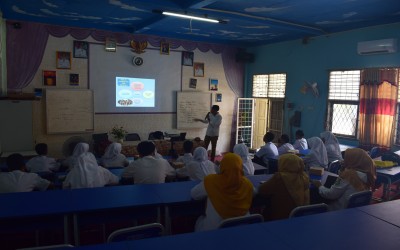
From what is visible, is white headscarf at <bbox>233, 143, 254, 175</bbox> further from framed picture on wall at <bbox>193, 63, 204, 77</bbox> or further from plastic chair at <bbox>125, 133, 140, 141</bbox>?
framed picture on wall at <bbox>193, 63, 204, 77</bbox>

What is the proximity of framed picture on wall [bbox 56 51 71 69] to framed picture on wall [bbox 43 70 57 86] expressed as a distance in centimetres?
20

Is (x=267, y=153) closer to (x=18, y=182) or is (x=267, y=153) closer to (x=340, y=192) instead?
(x=340, y=192)

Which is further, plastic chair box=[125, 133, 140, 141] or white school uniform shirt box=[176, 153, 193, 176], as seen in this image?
plastic chair box=[125, 133, 140, 141]

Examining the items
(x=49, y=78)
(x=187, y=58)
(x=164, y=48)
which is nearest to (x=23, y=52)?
(x=49, y=78)

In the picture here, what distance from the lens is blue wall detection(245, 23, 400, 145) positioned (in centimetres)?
605

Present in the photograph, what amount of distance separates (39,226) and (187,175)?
69.0 inches

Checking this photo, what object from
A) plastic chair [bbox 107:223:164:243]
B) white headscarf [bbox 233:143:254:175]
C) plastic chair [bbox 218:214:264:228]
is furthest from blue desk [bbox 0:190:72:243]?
white headscarf [bbox 233:143:254:175]

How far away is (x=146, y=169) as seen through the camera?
356 cm

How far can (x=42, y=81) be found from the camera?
6871 mm

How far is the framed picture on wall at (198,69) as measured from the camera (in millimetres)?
8617

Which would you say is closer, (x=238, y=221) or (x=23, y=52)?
(x=238, y=221)

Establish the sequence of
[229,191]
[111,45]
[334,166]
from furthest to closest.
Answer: [111,45] < [334,166] < [229,191]

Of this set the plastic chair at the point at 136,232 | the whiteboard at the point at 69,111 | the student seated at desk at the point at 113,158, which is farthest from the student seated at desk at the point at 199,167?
the whiteboard at the point at 69,111

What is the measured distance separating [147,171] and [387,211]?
2.33 metres
